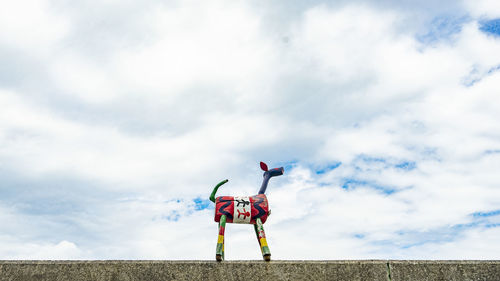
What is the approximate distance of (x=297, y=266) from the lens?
477 centimetres

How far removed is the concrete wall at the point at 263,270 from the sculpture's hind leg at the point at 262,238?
0.34 metres

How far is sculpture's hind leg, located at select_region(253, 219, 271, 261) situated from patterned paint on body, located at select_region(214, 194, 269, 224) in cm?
9

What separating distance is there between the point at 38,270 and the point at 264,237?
2.83 meters

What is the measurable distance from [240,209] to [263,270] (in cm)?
119

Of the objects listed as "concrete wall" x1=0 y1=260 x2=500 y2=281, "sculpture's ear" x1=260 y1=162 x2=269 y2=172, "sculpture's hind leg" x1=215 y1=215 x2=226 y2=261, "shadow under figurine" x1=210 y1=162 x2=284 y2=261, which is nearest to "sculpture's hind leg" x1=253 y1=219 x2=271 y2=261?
"shadow under figurine" x1=210 y1=162 x2=284 y2=261

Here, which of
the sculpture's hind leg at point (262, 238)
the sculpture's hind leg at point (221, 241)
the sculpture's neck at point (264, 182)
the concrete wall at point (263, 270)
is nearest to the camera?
the concrete wall at point (263, 270)

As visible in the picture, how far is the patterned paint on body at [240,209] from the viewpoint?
5.78 meters

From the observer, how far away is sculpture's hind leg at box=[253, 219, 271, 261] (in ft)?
17.0

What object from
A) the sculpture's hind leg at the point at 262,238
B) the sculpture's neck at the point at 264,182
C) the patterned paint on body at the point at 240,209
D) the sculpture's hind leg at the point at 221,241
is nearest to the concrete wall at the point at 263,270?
the sculpture's hind leg at the point at 221,241

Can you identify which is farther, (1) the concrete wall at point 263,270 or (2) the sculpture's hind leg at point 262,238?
(2) the sculpture's hind leg at point 262,238

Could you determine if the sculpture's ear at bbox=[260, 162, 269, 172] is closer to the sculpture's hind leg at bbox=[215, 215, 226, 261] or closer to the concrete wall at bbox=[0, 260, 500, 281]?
the sculpture's hind leg at bbox=[215, 215, 226, 261]

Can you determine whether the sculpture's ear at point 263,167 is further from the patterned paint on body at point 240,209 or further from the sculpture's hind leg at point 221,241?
the sculpture's hind leg at point 221,241

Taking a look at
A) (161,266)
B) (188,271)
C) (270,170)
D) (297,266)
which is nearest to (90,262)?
(161,266)

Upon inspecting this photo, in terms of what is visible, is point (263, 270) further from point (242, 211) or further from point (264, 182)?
point (264, 182)
